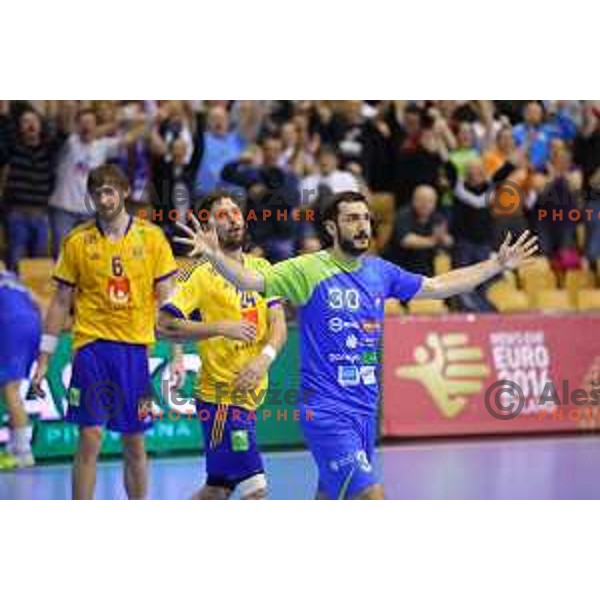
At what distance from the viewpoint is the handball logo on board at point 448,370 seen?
13469 millimetres

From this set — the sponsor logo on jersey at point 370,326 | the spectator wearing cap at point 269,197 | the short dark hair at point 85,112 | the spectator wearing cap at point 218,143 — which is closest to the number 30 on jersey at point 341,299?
the sponsor logo on jersey at point 370,326

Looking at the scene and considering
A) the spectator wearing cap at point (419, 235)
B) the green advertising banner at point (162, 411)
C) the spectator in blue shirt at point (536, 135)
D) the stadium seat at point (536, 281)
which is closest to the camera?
the green advertising banner at point (162, 411)

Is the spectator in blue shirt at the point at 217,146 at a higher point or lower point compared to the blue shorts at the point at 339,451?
higher

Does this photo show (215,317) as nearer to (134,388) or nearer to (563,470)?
(134,388)

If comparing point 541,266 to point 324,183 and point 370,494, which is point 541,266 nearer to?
point 324,183

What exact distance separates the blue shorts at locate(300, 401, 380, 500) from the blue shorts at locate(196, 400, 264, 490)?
825 millimetres

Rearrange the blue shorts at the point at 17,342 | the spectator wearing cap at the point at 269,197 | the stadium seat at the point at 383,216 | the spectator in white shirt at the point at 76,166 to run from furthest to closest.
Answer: the stadium seat at the point at 383,216 → the spectator in white shirt at the point at 76,166 → the blue shorts at the point at 17,342 → the spectator wearing cap at the point at 269,197

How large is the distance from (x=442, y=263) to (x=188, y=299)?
360 centimetres

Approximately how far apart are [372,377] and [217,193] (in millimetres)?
1480

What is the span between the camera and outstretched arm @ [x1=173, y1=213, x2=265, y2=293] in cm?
820

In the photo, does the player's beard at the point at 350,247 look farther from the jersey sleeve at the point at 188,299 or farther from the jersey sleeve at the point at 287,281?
the jersey sleeve at the point at 188,299

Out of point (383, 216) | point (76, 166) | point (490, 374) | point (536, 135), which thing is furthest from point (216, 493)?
point (536, 135)

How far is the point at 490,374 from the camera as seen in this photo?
13727 millimetres

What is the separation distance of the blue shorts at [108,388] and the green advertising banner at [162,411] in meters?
2.10
